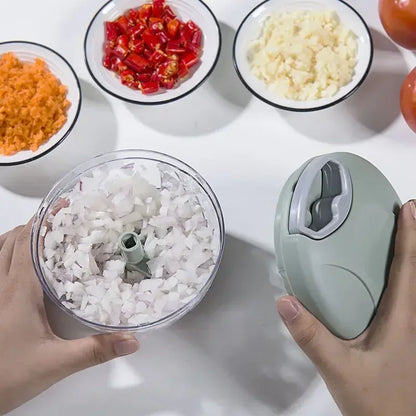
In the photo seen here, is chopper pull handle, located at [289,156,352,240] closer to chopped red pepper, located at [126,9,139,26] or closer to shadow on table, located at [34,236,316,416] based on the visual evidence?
shadow on table, located at [34,236,316,416]

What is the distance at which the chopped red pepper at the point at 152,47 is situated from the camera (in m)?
1.17

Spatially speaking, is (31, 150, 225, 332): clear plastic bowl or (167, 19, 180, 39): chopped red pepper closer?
(31, 150, 225, 332): clear plastic bowl

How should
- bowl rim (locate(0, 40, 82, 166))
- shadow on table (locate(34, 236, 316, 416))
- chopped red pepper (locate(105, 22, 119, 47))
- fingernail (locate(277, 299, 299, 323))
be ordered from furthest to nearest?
chopped red pepper (locate(105, 22, 119, 47)) → bowl rim (locate(0, 40, 82, 166)) → shadow on table (locate(34, 236, 316, 416)) → fingernail (locate(277, 299, 299, 323))

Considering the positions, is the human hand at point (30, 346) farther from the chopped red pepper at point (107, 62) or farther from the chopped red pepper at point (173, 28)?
the chopped red pepper at point (173, 28)

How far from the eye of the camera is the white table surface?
0.99 metres

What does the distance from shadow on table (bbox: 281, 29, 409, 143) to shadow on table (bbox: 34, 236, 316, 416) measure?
315mm

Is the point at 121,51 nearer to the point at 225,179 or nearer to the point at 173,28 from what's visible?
the point at 173,28

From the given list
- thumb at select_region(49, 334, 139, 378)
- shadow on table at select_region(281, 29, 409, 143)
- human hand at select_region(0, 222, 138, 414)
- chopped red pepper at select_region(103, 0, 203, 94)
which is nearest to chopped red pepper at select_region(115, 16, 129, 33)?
chopped red pepper at select_region(103, 0, 203, 94)

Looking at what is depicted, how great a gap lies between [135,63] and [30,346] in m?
0.55

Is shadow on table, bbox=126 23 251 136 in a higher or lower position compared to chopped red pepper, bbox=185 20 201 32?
lower

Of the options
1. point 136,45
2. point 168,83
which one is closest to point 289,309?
point 168,83

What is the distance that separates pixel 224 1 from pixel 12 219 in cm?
61

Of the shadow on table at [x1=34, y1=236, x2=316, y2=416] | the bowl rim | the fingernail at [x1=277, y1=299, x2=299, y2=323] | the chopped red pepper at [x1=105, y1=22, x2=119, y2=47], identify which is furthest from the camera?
the chopped red pepper at [x1=105, y1=22, x2=119, y2=47]

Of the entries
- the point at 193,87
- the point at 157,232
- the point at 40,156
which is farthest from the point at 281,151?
the point at 40,156
